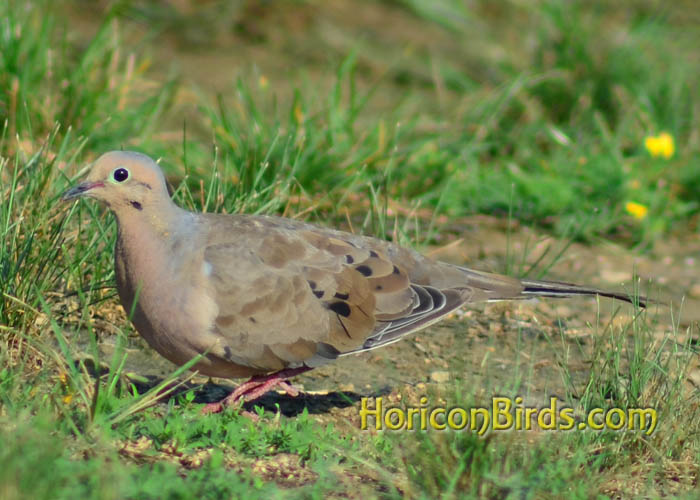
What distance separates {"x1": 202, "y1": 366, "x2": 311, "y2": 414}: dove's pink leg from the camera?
3.81m

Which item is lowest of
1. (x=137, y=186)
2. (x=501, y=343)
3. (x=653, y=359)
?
(x=501, y=343)

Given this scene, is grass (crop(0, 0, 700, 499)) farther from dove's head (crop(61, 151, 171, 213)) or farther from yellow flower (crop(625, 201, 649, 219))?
dove's head (crop(61, 151, 171, 213))

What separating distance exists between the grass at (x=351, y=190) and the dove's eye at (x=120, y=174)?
0.47 meters

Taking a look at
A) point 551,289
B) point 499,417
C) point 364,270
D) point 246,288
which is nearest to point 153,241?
point 246,288

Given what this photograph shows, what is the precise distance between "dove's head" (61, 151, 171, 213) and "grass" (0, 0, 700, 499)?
0.39 metres

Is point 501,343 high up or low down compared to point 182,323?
down

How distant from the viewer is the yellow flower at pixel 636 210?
6.15m

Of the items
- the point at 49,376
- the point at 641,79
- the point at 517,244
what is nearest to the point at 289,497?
the point at 49,376

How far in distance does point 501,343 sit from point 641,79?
3176mm

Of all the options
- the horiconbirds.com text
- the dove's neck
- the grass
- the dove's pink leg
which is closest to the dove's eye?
the dove's neck

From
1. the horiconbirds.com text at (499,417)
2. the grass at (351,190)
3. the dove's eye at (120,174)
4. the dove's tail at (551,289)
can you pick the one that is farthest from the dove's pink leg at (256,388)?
the dove's tail at (551,289)

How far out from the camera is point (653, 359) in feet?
12.1

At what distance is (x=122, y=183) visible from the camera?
3674 mm

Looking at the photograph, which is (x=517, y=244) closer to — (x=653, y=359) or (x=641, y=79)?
(x=641, y=79)
